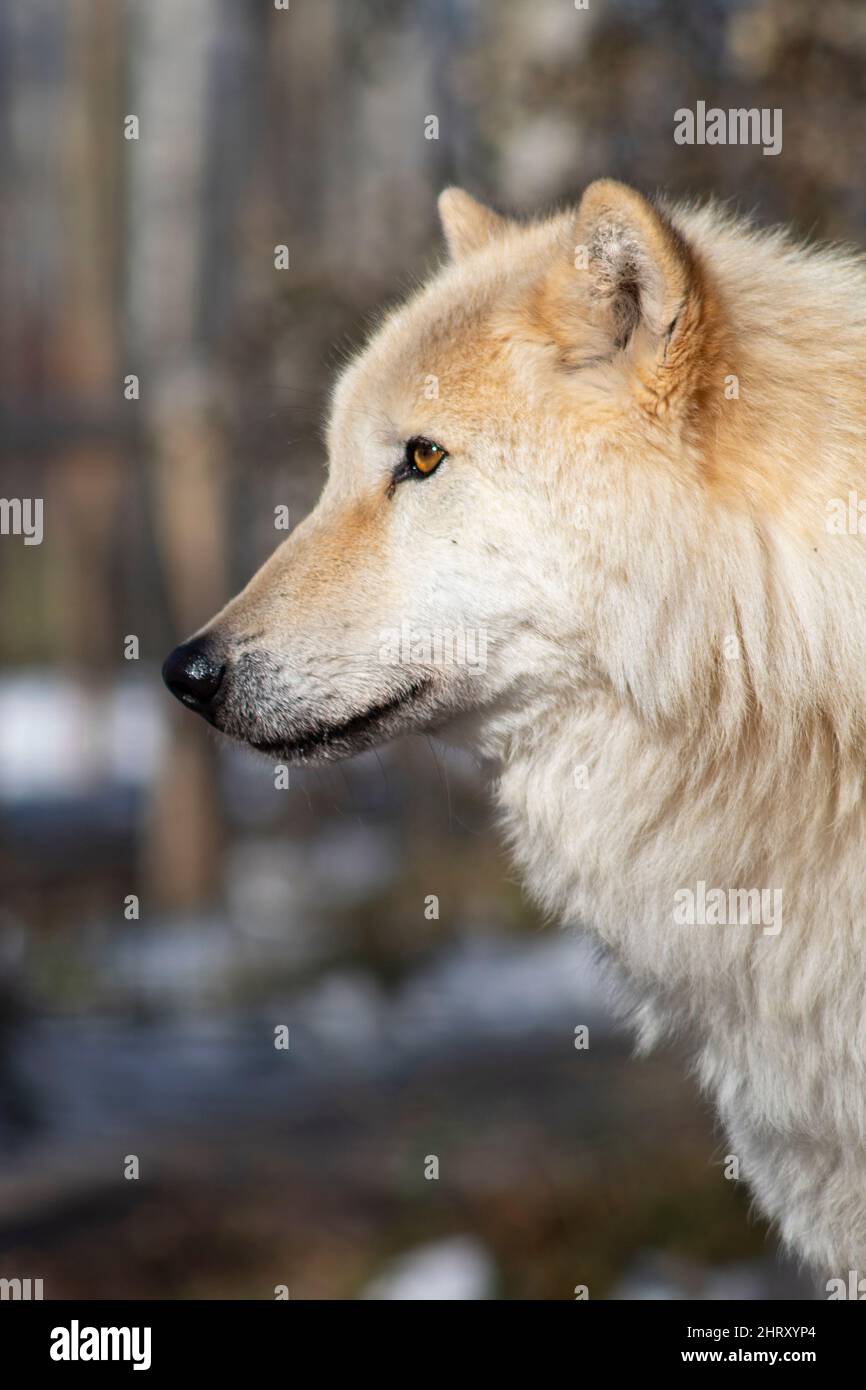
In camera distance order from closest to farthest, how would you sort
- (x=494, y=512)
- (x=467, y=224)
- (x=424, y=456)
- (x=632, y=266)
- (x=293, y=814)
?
1. (x=632, y=266)
2. (x=494, y=512)
3. (x=424, y=456)
4. (x=467, y=224)
5. (x=293, y=814)

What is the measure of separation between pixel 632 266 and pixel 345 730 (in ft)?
3.53

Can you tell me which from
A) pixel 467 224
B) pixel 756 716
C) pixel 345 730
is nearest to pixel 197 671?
pixel 345 730

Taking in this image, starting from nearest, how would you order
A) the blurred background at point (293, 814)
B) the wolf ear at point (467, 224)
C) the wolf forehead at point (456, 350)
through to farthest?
the wolf forehead at point (456, 350) < the wolf ear at point (467, 224) < the blurred background at point (293, 814)

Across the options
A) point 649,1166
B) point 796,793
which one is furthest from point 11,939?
point 796,793

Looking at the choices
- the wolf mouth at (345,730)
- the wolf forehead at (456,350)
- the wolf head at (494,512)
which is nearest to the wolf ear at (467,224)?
the wolf forehead at (456,350)

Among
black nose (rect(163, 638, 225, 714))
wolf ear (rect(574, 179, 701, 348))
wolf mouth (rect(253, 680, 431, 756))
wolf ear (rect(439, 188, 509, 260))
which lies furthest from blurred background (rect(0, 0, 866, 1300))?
wolf ear (rect(574, 179, 701, 348))

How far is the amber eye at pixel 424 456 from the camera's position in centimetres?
270

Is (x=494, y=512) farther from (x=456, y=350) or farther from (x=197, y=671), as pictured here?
(x=197, y=671)

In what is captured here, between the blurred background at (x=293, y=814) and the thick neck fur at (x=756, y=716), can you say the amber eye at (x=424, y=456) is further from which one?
the blurred background at (x=293, y=814)

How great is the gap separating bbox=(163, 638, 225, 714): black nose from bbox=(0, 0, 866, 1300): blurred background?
1.10 meters

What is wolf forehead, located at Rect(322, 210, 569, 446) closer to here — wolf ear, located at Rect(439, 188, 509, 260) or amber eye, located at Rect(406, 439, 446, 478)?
amber eye, located at Rect(406, 439, 446, 478)

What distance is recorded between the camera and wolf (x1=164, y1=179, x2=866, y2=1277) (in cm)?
247

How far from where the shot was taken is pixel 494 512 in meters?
2.62

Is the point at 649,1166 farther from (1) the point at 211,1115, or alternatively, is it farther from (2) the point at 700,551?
(2) the point at 700,551
